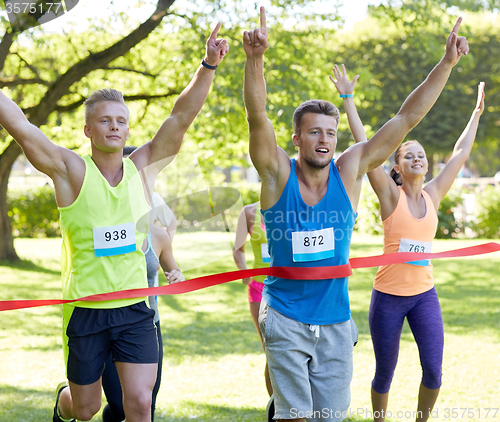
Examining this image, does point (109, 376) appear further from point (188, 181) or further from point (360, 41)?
point (360, 41)

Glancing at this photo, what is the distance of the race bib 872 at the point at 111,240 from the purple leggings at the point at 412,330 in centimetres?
179

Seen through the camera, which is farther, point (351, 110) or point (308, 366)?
point (351, 110)

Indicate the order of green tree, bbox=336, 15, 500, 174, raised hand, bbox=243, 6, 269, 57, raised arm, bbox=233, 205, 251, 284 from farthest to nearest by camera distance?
green tree, bbox=336, 15, 500, 174 < raised arm, bbox=233, 205, 251, 284 < raised hand, bbox=243, 6, 269, 57

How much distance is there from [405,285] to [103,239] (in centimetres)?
199

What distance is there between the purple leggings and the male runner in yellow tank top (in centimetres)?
155

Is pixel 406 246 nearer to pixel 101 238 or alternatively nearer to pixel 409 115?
pixel 409 115

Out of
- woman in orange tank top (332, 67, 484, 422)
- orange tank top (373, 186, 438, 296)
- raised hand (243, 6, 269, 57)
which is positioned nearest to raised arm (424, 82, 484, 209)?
woman in orange tank top (332, 67, 484, 422)

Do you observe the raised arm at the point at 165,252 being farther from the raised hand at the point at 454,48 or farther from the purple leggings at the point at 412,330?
the raised hand at the point at 454,48

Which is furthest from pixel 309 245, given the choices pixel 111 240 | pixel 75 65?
pixel 75 65

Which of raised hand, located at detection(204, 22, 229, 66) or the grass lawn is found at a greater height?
raised hand, located at detection(204, 22, 229, 66)

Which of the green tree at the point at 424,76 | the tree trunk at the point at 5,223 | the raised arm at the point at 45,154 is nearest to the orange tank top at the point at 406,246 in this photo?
the raised arm at the point at 45,154

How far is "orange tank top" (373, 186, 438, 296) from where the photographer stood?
3.84 meters

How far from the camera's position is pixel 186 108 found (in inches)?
129

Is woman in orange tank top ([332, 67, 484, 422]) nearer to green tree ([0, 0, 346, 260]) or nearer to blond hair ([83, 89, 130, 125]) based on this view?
blond hair ([83, 89, 130, 125])
